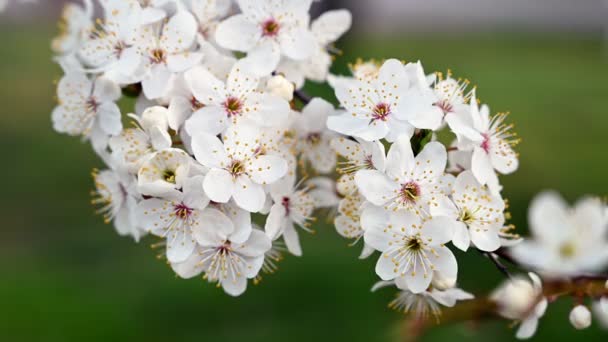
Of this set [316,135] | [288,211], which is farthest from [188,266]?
[316,135]

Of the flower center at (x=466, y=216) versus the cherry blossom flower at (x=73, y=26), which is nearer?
the flower center at (x=466, y=216)

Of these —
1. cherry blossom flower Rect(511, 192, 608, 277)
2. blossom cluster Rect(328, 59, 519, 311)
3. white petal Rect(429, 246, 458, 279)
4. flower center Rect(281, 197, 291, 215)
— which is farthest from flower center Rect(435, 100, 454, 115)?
cherry blossom flower Rect(511, 192, 608, 277)

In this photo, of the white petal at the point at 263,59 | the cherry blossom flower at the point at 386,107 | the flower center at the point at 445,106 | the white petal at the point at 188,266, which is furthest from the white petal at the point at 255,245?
the flower center at the point at 445,106

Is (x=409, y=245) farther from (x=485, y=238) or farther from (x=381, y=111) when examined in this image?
(x=381, y=111)

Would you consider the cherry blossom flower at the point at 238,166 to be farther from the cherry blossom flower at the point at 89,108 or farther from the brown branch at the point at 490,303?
the brown branch at the point at 490,303

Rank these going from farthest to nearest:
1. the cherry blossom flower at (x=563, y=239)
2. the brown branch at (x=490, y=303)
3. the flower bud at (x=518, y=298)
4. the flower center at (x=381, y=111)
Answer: the flower center at (x=381, y=111) → the brown branch at (x=490, y=303) → the flower bud at (x=518, y=298) → the cherry blossom flower at (x=563, y=239)

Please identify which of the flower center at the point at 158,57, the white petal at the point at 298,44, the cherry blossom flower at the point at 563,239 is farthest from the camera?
the white petal at the point at 298,44
